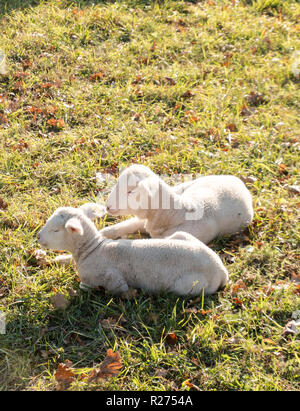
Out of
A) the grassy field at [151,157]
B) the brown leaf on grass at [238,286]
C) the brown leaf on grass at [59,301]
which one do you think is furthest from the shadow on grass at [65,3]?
the brown leaf on grass at [238,286]

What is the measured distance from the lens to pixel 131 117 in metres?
6.61

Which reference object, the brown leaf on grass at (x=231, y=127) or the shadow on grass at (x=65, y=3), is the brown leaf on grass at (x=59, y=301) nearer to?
the brown leaf on grass at (x=231, y=127)

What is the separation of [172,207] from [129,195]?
455mm

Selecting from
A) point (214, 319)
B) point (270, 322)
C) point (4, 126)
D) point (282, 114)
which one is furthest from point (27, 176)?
point (282, 114)

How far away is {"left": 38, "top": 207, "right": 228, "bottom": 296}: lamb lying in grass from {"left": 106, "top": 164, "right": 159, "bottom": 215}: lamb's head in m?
0.48

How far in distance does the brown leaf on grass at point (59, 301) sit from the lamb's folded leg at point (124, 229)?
2.85 ft

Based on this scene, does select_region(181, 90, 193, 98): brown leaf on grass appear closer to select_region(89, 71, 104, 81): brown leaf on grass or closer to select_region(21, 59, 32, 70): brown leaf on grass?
select_region(89, 71, 104, 81): brown leaf on grass

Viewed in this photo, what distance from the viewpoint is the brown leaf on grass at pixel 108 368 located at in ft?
11.5

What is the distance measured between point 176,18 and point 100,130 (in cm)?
346

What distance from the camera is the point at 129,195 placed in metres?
4.64

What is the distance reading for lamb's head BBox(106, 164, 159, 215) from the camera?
4.62 meters
